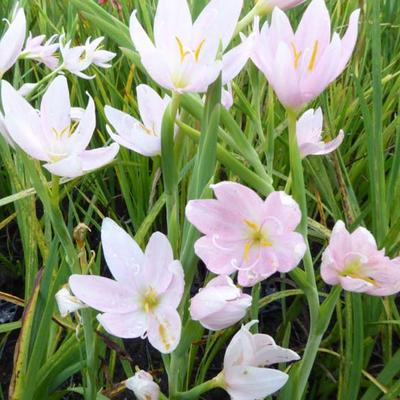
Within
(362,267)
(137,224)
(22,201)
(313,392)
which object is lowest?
(313,392)

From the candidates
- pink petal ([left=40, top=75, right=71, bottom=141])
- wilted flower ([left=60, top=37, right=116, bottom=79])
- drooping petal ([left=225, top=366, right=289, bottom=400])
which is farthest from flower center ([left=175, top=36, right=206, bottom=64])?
wilted flower ([left=60, top=37, right=116, bottom=79])

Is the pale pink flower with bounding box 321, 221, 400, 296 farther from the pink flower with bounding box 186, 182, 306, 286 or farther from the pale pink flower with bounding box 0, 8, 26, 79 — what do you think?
the pale pink flower with bounding box 0, 8, 26, 79

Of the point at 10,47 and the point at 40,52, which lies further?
the point at 40,52

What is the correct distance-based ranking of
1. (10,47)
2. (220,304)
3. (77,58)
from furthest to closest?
(77,58) → (10,47) → (220,304)

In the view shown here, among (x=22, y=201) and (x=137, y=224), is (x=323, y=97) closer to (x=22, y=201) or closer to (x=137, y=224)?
(x=137, y=224)

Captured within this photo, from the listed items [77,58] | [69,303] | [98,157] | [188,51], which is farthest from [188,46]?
[77,58]

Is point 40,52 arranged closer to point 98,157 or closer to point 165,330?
point 98,157

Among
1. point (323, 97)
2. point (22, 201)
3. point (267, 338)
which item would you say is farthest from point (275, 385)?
point (323, 97)
